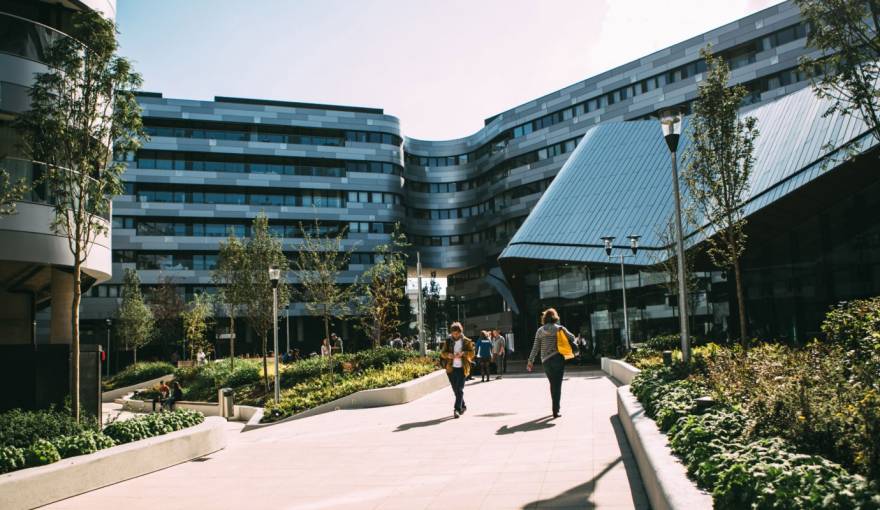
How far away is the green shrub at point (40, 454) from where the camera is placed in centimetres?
784

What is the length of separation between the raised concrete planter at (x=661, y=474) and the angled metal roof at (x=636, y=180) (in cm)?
1799

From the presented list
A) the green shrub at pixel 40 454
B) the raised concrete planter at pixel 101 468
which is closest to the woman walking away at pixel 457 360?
the raised concrete planter at pixel 101 468

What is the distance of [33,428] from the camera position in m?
8.71

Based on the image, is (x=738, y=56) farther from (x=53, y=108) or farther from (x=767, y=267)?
(x=53, y=108)

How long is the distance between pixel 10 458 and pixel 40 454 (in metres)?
0.31

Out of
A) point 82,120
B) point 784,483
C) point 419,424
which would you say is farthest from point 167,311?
point 784,483

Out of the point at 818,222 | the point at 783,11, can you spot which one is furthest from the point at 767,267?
the point at 783,11

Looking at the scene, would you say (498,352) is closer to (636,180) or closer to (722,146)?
(722,146)

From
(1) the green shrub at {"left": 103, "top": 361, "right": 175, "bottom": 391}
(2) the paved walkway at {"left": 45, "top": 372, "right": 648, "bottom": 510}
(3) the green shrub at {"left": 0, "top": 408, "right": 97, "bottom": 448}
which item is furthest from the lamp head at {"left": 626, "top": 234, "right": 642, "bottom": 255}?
(1) the green shrub at {"left": 103, "top": 361, "right": 175, "bottom": 391}

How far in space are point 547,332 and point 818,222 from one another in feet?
54.0

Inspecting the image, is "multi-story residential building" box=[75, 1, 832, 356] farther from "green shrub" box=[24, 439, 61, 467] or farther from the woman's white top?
"green shrub" box=[24, 439, 61, 467]

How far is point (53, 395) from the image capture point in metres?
13.1

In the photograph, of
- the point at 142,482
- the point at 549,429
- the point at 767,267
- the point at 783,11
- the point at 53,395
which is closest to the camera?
the point at 142,482

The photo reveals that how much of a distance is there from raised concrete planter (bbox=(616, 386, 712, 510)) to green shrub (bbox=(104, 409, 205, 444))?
6754mm
